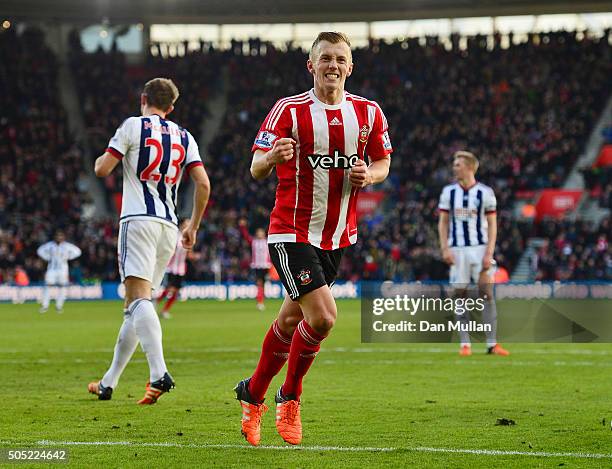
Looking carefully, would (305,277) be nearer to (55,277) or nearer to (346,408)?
(346,408)

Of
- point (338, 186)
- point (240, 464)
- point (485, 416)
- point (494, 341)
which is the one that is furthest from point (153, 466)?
point (494, 341)

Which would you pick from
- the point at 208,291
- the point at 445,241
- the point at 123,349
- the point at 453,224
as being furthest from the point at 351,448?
the point at 208,291

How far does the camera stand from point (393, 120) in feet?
130

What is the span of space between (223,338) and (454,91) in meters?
27.1

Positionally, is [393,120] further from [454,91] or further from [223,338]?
[223,338]

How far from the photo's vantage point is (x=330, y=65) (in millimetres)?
5820

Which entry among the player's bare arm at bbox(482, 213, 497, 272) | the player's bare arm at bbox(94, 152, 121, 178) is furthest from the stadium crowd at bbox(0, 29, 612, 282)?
the player's bare arm at bbox(94, 152, 121, 178)

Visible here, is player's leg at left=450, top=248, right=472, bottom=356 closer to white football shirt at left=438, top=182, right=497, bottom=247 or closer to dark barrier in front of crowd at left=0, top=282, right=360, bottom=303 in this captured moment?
white football shirt at left=438, top=182, right=497, bottom=247

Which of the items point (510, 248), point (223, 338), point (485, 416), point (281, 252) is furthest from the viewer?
point (510, 248)

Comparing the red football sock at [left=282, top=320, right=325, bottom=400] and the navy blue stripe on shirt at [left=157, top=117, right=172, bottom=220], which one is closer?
the red football sock at [left=282, top=320, right=325, bottom=400]

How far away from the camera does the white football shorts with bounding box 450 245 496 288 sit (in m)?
12.6

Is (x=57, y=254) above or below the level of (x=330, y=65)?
below

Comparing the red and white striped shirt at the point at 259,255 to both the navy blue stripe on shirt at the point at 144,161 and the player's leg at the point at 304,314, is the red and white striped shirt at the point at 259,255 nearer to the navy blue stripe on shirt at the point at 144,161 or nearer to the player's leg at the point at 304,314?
the navy blue stripe on shirt at the point at 144,161

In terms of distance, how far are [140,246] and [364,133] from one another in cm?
253
